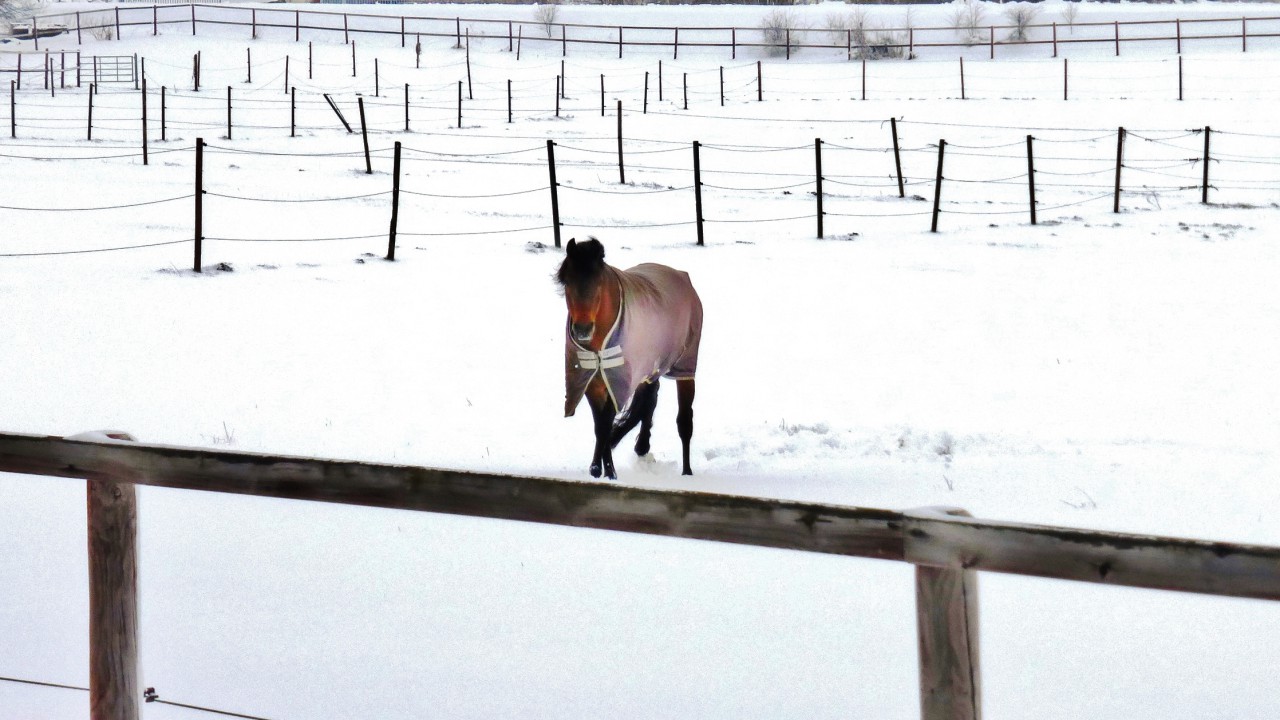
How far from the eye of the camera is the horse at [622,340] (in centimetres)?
502

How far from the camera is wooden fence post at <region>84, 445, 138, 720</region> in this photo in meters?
2.73

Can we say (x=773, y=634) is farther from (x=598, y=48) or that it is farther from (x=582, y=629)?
(x=598, y=48)

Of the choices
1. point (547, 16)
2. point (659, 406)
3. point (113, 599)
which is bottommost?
point (113, 599)

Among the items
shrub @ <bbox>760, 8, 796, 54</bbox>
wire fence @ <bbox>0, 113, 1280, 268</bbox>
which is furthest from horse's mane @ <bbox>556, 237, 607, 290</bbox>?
shrub @ <bbox>760, 8, 796, 54</bbox>

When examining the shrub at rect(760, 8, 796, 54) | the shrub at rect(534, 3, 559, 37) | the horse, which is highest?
the shrub at rect(534, 3, 559, 37)

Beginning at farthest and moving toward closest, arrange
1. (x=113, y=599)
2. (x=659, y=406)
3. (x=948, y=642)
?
(x=659, y=406) → (x=113, y=599) → (x=948, y=642)

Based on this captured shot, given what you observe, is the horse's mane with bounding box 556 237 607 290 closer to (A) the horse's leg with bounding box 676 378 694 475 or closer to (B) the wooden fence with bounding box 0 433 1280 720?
(A) the horse's leg with bounding box 676 378 694 475

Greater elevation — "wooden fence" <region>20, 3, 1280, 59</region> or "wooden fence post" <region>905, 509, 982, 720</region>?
"wooden fence" <region>20, 3, 1280, 59</region>

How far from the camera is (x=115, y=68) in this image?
40.3m

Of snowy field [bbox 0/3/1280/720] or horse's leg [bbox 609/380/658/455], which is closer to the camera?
snowy field [bbox 0/3/1280/720]

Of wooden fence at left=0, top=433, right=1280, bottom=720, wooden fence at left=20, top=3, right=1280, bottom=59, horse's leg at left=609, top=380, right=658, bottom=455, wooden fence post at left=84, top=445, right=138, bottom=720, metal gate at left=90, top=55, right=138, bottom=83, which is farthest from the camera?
wooden fence at left=20, top=3, right=1280, bottom=59

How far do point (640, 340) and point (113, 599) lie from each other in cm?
305

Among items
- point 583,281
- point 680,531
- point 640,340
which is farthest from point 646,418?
point 680,531

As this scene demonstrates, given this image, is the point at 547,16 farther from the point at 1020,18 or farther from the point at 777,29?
the point at 1020,18
